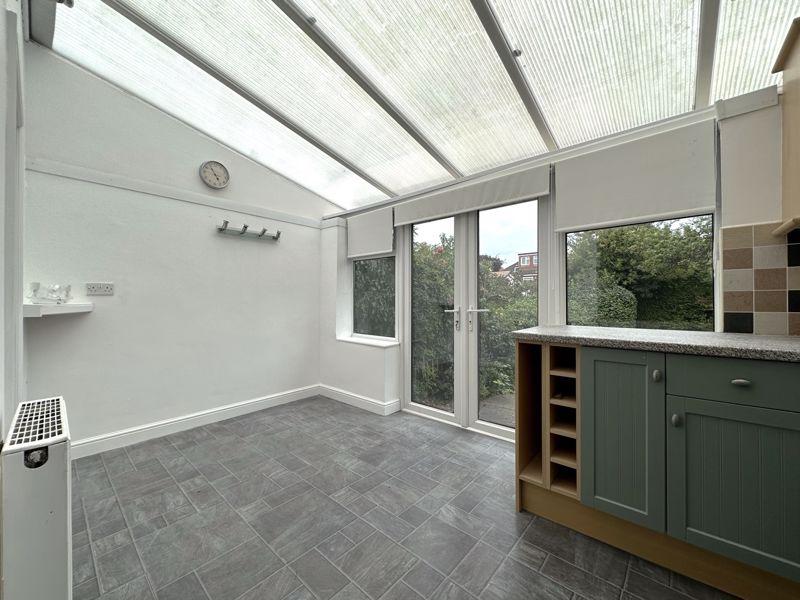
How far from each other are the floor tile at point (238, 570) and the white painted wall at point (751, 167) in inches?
112

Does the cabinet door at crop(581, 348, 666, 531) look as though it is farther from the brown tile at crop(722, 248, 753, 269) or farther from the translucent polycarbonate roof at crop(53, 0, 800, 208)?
the translucent polycarbonate roof at crop(53, 0, 800, 208)

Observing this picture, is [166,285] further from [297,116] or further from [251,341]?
[297,116]

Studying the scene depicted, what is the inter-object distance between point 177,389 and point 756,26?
441 cm

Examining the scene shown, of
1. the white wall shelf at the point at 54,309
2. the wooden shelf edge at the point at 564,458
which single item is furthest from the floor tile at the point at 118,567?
the wooden shelf edge at the point at 564,458

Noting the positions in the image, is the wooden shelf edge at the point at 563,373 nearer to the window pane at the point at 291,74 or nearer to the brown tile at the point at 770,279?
the brown tile at the point at 770,279

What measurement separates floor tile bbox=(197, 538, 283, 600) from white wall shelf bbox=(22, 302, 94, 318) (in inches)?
71.5

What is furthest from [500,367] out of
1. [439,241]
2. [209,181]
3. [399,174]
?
[209,181]

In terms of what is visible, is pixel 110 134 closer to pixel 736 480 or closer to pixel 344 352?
pixel 344 352

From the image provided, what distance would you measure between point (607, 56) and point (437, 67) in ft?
3.08

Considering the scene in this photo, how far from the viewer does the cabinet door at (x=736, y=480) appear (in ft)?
3.75

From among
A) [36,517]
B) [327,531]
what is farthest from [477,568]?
[36,517]

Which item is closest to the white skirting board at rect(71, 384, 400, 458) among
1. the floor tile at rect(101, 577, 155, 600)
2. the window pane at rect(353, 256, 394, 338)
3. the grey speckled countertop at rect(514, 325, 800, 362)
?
the window pane at rect(353, 256, 394, 338)

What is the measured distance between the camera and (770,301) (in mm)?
1593

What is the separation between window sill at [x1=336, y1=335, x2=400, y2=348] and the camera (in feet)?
10.9
